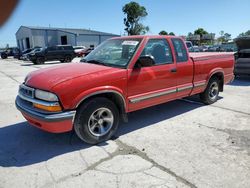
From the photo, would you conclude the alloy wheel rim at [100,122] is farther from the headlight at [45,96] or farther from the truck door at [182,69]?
the truck door at [182,69]

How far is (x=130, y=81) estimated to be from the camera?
436 cm

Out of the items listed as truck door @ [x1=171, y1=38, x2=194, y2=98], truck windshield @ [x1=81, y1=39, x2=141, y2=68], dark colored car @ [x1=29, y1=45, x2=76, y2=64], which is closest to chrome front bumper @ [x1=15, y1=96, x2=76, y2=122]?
truck windshield @ [x1=81, y1=39, x2=141, y2=68]

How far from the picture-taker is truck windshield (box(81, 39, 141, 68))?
4.57 m

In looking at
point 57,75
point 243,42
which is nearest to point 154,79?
point 57,75

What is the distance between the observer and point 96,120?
4117mm

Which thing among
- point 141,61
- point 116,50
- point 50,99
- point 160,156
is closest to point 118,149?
point 160,156

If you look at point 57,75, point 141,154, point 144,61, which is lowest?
point 141,154

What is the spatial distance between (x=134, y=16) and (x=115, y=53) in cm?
6024

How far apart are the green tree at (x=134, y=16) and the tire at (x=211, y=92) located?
56667 millimetres

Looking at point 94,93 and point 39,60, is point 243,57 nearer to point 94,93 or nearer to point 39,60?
point 94,93

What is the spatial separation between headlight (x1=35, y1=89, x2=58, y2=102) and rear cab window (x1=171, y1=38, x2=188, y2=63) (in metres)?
2.90

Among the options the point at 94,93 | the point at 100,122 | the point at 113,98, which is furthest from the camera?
the point at 113,98

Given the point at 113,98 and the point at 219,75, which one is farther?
the point at 219,75

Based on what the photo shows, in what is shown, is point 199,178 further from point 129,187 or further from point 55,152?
point 55,152
